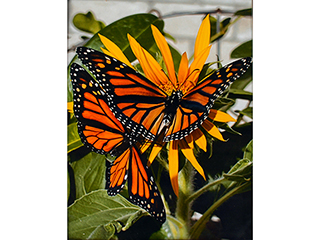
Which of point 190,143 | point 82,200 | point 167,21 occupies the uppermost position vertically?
point 167,21

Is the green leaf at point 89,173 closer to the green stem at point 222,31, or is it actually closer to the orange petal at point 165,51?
the orange petal at point 165,51

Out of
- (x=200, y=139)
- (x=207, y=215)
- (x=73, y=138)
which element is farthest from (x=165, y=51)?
(x=207, y=215)

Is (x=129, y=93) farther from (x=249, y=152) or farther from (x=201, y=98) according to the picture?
(x=249, y=152)

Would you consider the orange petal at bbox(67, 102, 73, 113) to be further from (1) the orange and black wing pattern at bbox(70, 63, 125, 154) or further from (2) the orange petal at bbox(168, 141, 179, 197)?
(2) the orange petal at bbox(168, 141, 179, 197)
